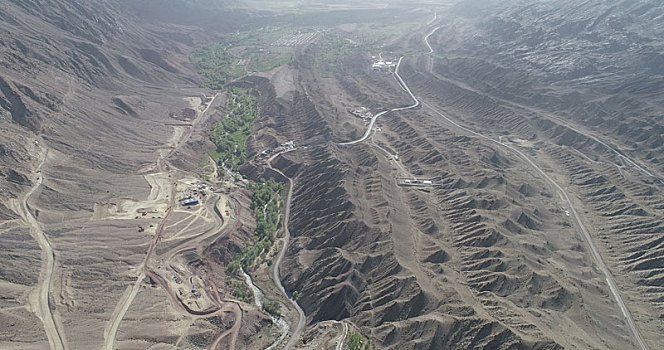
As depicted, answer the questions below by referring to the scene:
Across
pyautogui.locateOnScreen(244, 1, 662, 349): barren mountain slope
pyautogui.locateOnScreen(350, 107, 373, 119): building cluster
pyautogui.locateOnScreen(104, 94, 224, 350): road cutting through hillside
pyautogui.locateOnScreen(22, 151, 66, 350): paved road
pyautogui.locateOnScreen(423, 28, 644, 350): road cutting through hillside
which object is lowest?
pyautogui.locateOnScreen(423, 28, 644, 350): road cutting through hillside

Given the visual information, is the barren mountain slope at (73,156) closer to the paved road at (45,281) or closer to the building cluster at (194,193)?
the paved road at (45,281)

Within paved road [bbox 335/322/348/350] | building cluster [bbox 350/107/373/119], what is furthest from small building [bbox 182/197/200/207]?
building cluster [bbox 350/107/373/119]

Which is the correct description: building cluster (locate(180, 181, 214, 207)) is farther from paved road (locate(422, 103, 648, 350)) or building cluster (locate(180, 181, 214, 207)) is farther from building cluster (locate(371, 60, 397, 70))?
building cluster (locate(371, 60, 397, 70))

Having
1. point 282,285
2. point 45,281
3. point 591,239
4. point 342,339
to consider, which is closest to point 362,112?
point 591,239

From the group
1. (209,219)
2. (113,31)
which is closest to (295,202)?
(209,219)

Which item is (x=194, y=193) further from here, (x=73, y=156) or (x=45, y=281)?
(x=45, y=281)

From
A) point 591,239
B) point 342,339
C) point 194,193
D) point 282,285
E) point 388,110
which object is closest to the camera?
point 342,339

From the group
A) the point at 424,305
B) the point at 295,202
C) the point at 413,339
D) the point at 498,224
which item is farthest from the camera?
the point at 295,202

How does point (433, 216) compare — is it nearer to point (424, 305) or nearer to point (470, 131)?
point (424, 305)

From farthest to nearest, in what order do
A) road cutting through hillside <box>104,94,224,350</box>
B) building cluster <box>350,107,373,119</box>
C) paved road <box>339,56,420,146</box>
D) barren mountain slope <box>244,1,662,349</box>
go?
building cluster <box>350,107,373,119</box> → paved road <box>339,56,420,146</box> → barren mountain slope <box>244,1,662,349</box> → road cutting through hillside <box>104,94,224,350</box>
